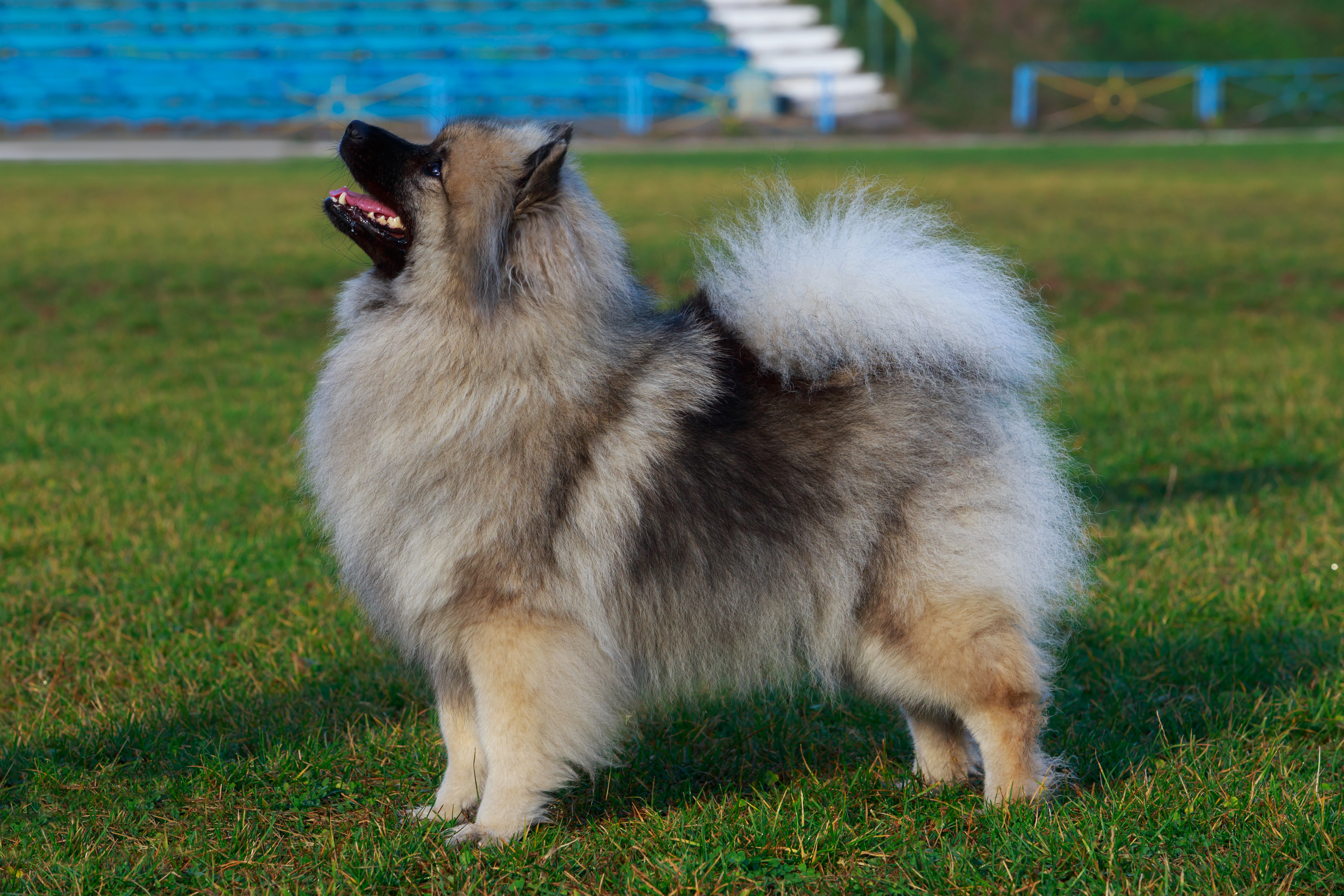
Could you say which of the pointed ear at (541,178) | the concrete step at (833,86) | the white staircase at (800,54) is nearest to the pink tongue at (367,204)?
the pointed ear at (541,178)

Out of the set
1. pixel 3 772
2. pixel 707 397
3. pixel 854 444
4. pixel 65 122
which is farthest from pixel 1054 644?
pixel 65 122

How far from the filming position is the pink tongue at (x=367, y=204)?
2.68 metres

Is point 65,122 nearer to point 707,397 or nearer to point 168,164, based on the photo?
point 168,164

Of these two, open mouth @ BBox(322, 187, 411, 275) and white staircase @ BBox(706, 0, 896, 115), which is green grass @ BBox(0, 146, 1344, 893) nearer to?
open mouth @ BBox(322, 187, 411, 275)

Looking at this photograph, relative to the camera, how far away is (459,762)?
9.27 ft

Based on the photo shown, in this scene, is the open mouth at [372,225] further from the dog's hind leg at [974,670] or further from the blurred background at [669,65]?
the blurred background at [669,65]

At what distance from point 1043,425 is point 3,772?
2.65m

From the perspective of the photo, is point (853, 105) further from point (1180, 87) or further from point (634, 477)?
point (634, 477)

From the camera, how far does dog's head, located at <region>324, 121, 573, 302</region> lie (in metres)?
2.60

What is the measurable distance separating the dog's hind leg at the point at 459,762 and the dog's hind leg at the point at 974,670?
0.89 m

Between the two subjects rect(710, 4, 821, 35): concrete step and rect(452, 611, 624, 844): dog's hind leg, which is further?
rect(710, 4, 821, 35): concrete step

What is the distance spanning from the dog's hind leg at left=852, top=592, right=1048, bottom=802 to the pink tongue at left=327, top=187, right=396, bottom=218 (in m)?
1.37

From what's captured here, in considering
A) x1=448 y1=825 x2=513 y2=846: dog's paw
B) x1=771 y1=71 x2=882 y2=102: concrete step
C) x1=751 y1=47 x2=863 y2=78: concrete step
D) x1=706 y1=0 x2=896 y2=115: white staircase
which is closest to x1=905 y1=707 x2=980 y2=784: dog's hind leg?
x1=448 y1=825 x2=513 y2=846: dog's paw

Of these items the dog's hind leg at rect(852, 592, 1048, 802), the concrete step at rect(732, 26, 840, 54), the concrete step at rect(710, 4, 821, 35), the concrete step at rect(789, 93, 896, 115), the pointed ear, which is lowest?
the dog's hind leg at rect(852, 592, 1048, 802)
